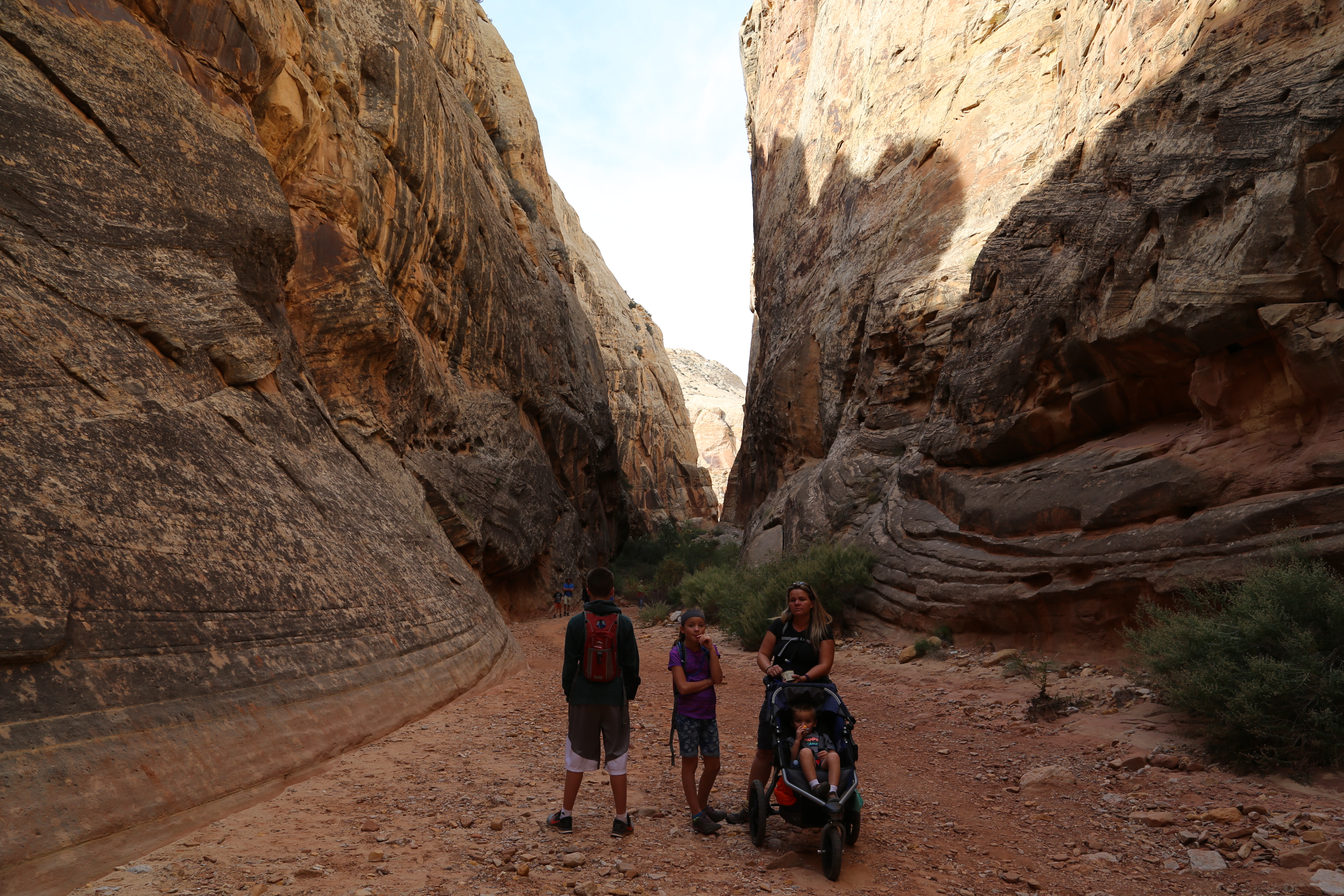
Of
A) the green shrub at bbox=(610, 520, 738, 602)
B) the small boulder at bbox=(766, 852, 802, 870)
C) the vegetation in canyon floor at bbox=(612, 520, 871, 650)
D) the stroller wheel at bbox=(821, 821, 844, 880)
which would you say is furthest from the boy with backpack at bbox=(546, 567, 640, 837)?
the green shrub at bbox=(610, 520, 738, 602)

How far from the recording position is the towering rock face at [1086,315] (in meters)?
7.40

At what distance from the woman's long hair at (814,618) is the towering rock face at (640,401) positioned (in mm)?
34305

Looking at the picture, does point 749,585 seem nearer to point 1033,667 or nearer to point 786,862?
point 1033,667

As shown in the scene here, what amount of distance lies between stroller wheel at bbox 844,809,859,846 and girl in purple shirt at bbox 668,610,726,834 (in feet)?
2.60

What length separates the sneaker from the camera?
14.2 ft

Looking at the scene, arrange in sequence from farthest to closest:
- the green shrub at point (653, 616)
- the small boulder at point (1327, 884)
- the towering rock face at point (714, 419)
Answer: the towering rock face at point (714, 419), the green shrub at point (653, 616), the small boulder at point (1327, 884)

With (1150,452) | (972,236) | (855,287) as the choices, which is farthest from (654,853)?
(855,287)

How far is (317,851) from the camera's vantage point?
12.4 feet

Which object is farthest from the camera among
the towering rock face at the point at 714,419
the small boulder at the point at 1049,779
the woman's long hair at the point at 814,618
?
the towering rock face at the point at 714,419

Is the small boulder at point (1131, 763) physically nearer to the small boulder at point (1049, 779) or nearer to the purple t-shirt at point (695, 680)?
the small boulder at point (1049, 779)

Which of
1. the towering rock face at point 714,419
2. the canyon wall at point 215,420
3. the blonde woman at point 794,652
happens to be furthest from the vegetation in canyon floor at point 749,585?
the towering rock face at point 714,419

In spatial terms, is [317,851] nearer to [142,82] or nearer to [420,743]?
[420,743]

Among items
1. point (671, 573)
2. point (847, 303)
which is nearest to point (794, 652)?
point (847, 303)

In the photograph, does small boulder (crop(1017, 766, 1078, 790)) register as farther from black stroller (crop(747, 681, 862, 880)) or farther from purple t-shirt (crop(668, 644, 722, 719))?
purple t-shirt (crop(668, 644, 722, 719))
